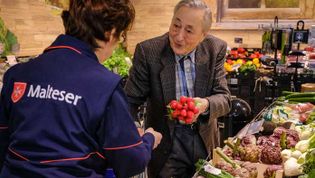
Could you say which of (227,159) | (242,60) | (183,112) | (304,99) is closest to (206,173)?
(227,159)

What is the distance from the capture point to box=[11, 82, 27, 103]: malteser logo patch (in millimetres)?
1473

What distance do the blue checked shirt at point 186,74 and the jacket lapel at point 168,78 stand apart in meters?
0.05

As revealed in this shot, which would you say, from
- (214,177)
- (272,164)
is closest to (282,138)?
(272,164)

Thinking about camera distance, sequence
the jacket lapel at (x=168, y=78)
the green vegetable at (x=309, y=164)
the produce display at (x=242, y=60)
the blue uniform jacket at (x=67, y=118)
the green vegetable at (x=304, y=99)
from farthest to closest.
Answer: the produce display at (x=242, y=60)
the green vegetable at (x=304, y=99)
the jacket lapel at (x=168, y=78)
the green vegetable at (x=309, y=164)
the blue uniform jacket at (x=67, y=118)

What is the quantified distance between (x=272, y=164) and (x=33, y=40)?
4.16 metres

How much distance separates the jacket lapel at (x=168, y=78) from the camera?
2553mm

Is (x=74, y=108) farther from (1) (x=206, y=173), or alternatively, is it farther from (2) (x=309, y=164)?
(2) (x=309, y=164)

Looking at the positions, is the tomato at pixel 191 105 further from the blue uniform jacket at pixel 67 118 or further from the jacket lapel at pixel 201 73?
the blue uniform jacket at pixel 67 118

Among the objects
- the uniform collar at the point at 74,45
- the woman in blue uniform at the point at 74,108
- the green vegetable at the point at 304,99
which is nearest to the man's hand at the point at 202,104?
the woman in blue uniform at the point at 74,108

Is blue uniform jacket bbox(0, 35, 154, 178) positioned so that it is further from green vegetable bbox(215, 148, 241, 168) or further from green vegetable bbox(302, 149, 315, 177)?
green vegetable bbox(302, 149, 315, 177)

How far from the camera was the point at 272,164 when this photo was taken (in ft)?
8.05

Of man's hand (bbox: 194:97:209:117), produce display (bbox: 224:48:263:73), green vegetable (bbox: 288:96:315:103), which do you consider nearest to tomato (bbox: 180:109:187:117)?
man's hand (bbox: 194:97:209:117)

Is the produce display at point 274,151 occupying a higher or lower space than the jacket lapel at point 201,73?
lower

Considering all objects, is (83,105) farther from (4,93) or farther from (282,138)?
(282,138)
